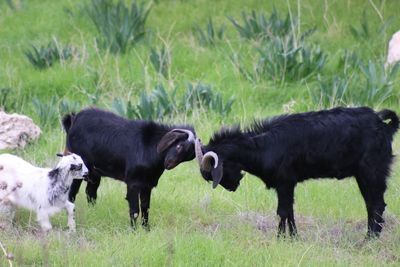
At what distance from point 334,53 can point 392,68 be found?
182 cm

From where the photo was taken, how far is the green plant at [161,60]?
12188 mm

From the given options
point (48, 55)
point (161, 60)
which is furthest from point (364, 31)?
point (48, 55)

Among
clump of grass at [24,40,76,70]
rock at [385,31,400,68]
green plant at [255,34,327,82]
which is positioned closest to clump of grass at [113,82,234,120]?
green plant at [255,34,327,82]

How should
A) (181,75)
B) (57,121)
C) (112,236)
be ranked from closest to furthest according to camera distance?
(112,236)
(57,121)
(181,75)

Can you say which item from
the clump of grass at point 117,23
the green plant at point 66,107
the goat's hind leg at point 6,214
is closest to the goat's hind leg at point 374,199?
the goat's hind leg at point 6,214

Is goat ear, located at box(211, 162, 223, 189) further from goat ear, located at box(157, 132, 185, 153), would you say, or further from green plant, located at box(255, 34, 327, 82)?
green plant, located at box(255, 34, 327, 82)

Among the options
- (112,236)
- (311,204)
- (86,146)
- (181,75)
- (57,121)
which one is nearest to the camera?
(112,236)

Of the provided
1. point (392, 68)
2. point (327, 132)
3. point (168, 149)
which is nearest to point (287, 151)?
point (327, 132)

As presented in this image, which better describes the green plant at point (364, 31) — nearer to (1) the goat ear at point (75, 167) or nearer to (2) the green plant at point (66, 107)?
(2) the green plant at point (66, 107)

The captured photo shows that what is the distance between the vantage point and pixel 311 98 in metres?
11.2

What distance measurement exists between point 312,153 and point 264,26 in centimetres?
573

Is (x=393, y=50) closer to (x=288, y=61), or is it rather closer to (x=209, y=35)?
(x=288, y=61)

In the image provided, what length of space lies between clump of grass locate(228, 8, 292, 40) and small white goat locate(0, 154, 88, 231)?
19.2 feet

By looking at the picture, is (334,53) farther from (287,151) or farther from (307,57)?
(287,151)
